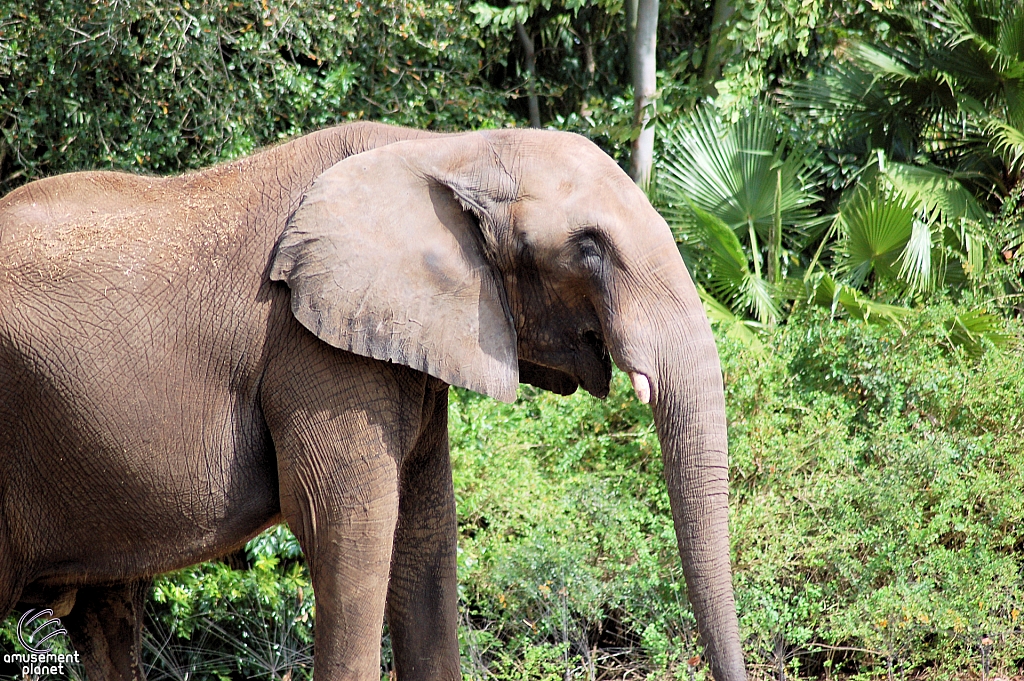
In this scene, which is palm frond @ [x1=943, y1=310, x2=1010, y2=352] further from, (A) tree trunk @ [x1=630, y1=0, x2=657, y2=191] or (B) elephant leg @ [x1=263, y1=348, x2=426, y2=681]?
(B) elephant leg @ [x1=263, y1=348, x2=426, y2=681]

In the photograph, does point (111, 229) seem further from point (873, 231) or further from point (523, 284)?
point (873, 231)

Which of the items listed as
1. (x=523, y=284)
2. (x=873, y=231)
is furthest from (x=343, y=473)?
(x=873, y=231)

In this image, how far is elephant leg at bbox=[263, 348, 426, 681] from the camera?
11.9ft

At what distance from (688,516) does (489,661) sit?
2779mm

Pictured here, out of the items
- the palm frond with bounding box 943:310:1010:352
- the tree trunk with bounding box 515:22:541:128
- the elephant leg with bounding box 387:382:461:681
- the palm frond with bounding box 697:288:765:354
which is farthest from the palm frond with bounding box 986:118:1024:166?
the elephant leg with bounding box 387:382:461:681

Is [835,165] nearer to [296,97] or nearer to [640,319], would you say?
[296,97]

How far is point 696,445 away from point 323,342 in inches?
48.6

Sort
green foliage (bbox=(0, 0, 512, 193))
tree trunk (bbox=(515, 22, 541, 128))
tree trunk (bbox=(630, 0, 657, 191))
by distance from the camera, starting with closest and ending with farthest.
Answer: green foliage (bbox=(0, 0, 512, 193)), tree trunk (bbox=(630, 0, 657, 191)), tree trunk (bbox=(515, 22, 541, 128))

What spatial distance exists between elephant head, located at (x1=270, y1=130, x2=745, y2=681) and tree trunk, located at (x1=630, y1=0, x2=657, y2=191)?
17.0 ft

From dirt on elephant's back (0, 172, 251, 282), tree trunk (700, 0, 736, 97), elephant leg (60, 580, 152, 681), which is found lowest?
elephant leg (60, 580, 152, 681)

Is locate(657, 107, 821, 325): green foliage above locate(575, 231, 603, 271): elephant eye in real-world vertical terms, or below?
below

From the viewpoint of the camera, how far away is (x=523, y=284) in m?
3.67

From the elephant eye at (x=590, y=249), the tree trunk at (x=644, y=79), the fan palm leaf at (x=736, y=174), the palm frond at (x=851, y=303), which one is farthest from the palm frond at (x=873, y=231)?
the elephant eye at (x=590, y=249)

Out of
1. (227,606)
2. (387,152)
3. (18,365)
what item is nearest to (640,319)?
(387,152)
